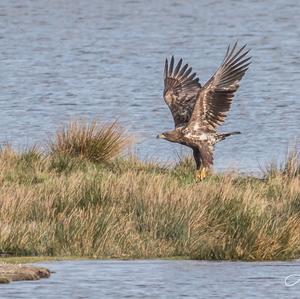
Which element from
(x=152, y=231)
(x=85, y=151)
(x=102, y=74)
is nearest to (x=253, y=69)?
(x=102, y=74)

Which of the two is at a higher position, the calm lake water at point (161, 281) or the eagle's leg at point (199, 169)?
the eagle's leg at point (199, 169)

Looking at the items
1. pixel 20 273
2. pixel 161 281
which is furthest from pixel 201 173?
pixel 20 273

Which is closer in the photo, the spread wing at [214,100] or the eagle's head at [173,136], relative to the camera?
the spread wing at [214,100]

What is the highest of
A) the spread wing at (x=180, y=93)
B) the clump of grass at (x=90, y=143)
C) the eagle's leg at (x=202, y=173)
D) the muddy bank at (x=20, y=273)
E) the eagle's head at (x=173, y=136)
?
the spread wing at (x=180, y=93)

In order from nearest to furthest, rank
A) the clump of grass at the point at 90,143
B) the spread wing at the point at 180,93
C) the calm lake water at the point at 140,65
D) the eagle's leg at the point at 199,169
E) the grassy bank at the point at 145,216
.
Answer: the grassy bank at the point at 145,216, the eagle's leg at the point at 199,169, the clump of grass at the point at 90,143, the spread wing at the point at 180,93, the calm lake water at the point at 140,65

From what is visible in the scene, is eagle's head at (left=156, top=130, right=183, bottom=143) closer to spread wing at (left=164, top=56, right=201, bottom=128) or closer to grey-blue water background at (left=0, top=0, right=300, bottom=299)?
spread wing at (left=164, top=56, right=201, bottom=128)

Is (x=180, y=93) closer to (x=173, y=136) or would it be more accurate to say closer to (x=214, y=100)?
(x=173, y=136)

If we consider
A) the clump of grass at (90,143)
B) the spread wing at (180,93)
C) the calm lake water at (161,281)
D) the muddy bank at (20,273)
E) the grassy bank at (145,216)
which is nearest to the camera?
the calm lake water at (161,281)

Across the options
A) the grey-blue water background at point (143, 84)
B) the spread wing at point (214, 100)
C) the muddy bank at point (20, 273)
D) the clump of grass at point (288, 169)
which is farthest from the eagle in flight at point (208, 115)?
the muddy bank at point (20, 273)

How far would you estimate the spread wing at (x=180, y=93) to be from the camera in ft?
73.8

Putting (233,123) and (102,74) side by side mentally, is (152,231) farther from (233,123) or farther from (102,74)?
(102,74)

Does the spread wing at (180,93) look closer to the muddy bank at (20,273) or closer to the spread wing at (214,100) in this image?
the spread wing at (214,100)

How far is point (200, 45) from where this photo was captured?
161 ft

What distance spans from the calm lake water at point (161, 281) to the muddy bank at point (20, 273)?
0.29ft
